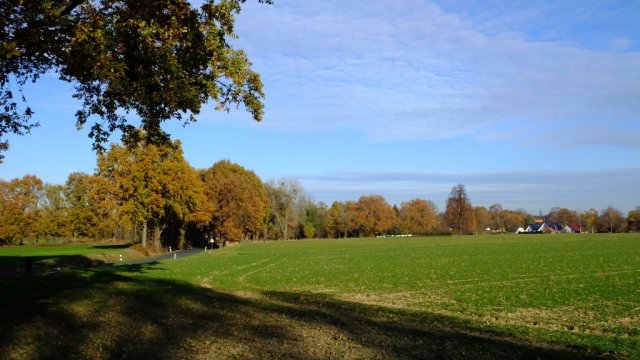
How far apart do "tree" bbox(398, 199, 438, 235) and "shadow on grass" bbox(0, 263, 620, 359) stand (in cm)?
16714

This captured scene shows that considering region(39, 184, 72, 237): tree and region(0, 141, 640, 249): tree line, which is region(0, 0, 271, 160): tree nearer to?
region(0, 141, 640, 249): tree line

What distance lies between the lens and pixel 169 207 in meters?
68.6

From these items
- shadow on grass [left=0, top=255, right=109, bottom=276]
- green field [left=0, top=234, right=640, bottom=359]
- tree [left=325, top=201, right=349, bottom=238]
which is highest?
tree [left=325, top=201, right=349, bottom=238]

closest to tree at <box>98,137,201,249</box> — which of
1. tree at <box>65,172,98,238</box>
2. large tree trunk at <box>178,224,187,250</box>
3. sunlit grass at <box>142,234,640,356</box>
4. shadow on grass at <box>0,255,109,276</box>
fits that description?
tree at <box>65,172,98,238</box>

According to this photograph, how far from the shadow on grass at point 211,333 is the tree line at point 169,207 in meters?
4.80

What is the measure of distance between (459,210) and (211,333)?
513 ft

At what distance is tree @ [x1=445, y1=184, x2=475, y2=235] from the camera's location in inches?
6299

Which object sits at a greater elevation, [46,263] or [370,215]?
[370,215]

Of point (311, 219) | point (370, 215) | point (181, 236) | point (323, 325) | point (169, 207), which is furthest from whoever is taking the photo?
point (370, 215)

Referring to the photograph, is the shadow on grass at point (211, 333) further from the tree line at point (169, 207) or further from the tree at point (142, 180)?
the tree at point (142, 180)

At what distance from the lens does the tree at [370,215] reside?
164 m

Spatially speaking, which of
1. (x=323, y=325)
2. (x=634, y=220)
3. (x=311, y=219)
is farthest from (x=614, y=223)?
(x=323, y=325)

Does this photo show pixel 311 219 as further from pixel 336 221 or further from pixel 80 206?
pixel 80 206

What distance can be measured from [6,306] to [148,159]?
52939 mm
